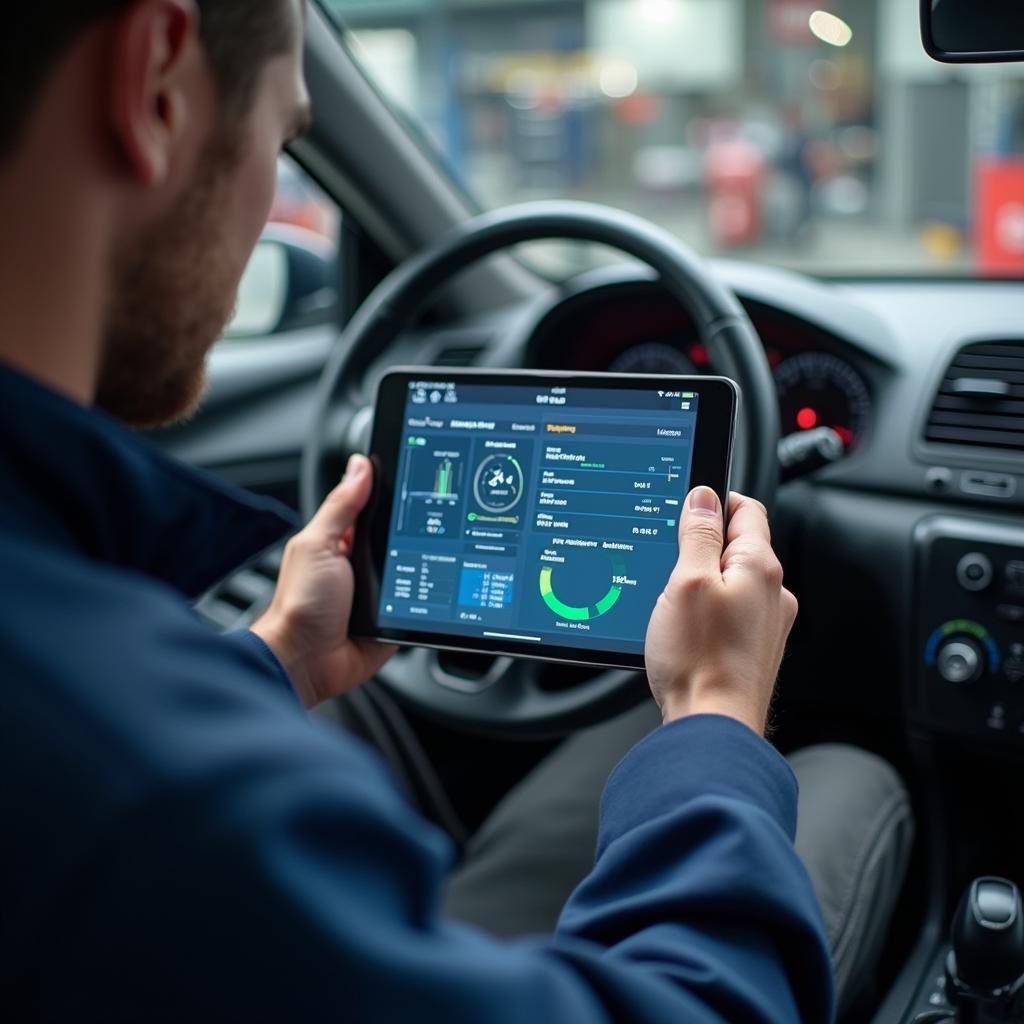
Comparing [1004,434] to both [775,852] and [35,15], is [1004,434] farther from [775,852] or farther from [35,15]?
[35,15]

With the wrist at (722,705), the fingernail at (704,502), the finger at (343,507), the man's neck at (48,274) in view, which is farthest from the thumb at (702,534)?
the man's neck at (48,274)

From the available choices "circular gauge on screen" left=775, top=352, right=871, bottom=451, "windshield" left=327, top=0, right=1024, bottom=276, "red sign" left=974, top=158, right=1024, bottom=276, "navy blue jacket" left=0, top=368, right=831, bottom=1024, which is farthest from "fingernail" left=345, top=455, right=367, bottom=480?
"red sign" left=974, top=158, right=1024, bottom=276

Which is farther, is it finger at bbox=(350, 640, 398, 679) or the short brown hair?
finger at bbox=(350, 640, 398, 679)

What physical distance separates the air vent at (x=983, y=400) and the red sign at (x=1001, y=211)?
13.0 ft

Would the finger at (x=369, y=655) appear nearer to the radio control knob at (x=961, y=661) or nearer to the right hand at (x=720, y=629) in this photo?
the right hand at (x=720, y=629)

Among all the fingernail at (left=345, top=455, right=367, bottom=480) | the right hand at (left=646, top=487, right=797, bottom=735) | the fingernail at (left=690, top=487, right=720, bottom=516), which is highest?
the fingernail at (left=345, top=455, right=367, bottom=480)

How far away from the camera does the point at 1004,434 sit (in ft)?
5.32

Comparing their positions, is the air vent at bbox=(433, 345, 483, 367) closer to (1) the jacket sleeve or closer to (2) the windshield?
(1) the jacket sleeve

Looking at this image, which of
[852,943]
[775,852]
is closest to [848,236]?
[852,943]

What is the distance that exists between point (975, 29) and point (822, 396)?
2.54ft

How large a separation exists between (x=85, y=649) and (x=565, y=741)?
1412mm

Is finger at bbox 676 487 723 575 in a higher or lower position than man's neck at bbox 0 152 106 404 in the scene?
lower

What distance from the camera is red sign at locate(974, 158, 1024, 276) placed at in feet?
18.2

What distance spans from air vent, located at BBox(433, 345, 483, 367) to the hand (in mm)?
697
